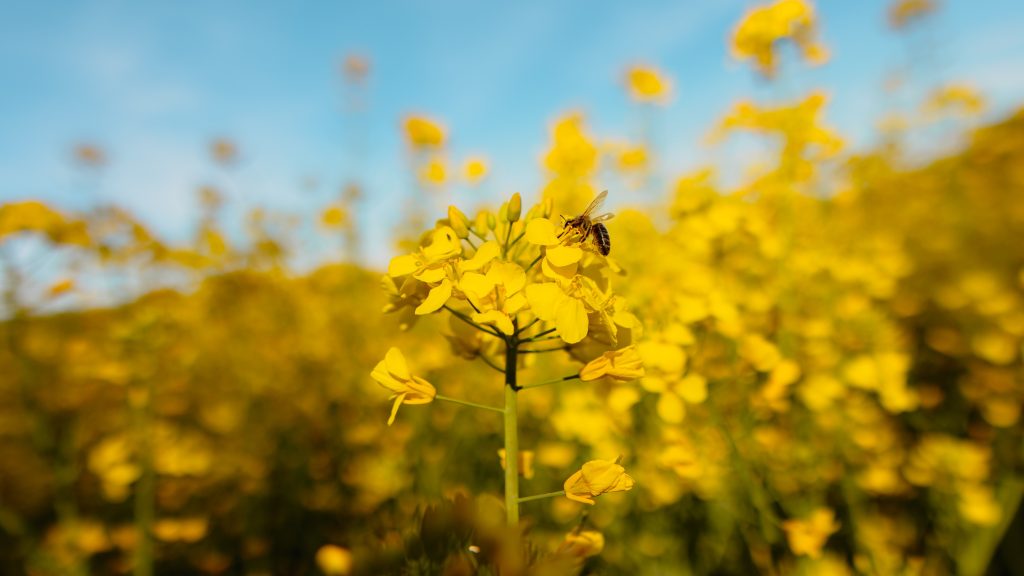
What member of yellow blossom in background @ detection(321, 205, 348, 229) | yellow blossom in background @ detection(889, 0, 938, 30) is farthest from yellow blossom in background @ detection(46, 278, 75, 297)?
yellow blossom in background @ detection(889, 0, 938, 30)

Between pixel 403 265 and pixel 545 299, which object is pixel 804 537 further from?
pixel 403 265

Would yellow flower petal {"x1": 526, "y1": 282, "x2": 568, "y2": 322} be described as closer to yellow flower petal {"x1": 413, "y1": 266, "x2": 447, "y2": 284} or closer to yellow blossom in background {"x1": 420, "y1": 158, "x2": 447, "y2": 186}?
yellow flower petal {"x1": 413, "y1": 266, "x2": 447, "y2": 284}

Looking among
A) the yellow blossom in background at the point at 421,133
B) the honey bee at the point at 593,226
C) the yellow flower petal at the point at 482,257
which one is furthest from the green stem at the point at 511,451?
the yellow blossom in background at the point at 421,133

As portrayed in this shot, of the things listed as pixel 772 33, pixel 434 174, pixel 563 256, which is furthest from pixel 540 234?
pixel 434 174

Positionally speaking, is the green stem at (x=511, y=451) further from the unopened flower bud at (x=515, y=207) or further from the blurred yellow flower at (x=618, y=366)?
the unopened flower bud at (x=515, y=207)

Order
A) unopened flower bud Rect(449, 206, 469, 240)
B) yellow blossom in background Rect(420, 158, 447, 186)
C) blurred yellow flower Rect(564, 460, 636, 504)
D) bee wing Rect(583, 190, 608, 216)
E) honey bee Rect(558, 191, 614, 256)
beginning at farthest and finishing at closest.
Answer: yellow blossom in background Rect(420, 158, 447, 186)
bee wing Rect(583, 190, 608, 216)
honey bee Rect(558, 191, 614, 256)
unopened flower bud Rect(449, 206, 469, 240)
blurred yellow flower Rect(564, 460, 636, 504)
